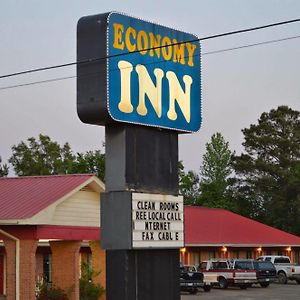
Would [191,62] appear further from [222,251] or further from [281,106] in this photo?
[281,106]

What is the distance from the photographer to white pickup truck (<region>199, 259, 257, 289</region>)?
47094 millimetres

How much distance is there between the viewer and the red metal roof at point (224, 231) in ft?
174

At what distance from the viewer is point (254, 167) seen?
99.2 meters

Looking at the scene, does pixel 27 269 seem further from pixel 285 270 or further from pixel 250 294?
pixel 285 270

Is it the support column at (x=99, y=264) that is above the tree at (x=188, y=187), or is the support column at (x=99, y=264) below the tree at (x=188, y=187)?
below

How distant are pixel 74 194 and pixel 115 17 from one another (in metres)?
15.1

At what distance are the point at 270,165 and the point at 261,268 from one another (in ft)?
163

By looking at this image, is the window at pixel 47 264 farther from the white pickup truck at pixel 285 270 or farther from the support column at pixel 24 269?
the white pickup truck at pixel 285 270

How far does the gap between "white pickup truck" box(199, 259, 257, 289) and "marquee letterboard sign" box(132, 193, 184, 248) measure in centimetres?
3199

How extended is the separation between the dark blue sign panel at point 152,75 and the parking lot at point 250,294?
25625 mm

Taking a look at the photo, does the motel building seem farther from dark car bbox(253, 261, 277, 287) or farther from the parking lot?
dark car bbox(253, 261, 277, 287)

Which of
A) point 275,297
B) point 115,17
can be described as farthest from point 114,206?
point 275,297

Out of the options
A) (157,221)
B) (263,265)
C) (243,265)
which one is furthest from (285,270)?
(157,221)

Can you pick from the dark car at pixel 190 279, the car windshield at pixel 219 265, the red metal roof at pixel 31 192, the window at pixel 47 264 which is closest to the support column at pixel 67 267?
the red metal roof at pixel 31 192
